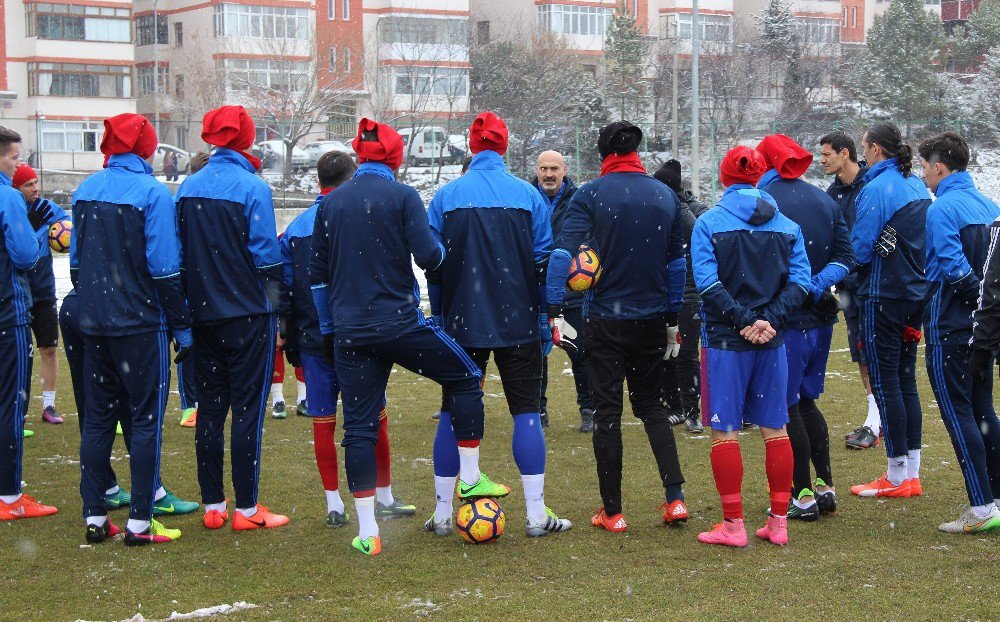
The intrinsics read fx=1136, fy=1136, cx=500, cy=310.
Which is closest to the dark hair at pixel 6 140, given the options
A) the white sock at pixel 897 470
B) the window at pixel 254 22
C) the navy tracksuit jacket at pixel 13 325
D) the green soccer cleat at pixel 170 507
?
the navy tracksuit jacket at pixel 13 325

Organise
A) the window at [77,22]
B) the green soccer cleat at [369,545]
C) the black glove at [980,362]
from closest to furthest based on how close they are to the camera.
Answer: the black glove at [980,362], the green soccer cleat at [369,545], the window at [77,22]

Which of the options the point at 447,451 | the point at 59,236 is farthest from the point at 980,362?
the point at 59,236

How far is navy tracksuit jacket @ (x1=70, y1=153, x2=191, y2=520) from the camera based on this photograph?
239 inches

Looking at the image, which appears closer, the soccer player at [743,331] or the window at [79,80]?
the soccer player at [743,331]

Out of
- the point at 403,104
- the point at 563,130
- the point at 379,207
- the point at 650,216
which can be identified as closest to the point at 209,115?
the point at 379,207

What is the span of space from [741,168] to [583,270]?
101cm

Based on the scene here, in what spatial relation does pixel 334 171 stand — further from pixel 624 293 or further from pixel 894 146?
pixel 894 146

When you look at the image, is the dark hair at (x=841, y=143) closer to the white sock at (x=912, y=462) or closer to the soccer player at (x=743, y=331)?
the soccer player at (x=743, y=331)

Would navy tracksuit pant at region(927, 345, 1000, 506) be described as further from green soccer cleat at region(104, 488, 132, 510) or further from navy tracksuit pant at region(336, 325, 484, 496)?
green soccer cleat at region(104, 488, 132, 510)

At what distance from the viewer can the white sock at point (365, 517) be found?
5.98 m

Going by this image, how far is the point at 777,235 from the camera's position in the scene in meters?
5.95

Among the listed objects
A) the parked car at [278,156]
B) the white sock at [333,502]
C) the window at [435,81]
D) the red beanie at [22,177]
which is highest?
the window at [435,81]

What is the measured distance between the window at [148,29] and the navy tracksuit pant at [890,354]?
5569cm

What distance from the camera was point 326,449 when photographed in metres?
6.53
